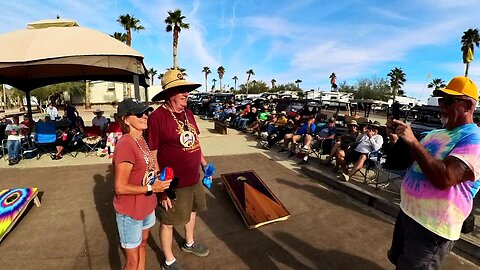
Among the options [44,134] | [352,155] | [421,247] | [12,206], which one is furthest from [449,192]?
[44,134]

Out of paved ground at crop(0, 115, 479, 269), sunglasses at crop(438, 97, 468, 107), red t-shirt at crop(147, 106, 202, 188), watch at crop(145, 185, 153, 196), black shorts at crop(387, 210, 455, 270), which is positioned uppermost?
sunglasses at crop(438, 97, 468, 107)

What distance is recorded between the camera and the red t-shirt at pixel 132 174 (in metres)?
2.04

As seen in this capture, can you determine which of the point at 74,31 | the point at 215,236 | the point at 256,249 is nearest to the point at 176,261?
the point at 215,236

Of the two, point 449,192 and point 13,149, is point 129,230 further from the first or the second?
point 13,149

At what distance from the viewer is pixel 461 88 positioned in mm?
1680

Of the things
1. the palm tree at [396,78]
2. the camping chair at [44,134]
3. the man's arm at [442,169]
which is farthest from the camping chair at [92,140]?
the palm tree at [396,78]

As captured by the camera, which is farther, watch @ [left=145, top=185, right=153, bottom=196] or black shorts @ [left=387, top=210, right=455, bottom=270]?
watch @ [left=145, top=185, right=153, bottom=196]

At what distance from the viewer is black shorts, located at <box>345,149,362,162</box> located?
237 inches

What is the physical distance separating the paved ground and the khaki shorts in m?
0.70

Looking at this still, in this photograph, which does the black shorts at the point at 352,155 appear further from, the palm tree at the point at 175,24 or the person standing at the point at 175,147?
the palm tree at the point at 175,24

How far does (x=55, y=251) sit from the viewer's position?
131 inches

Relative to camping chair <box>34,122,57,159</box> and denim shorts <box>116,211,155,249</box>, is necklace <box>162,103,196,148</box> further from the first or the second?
camping chair <box>34,122,57,159</box>

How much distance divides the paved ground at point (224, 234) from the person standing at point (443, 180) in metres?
1.45

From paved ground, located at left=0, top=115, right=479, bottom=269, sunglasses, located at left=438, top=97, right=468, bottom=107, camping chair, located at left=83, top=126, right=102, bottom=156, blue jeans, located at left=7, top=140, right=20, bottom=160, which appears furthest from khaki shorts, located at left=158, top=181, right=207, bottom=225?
blue jeans, located at left=7, top=140, right=20, bottom=160
